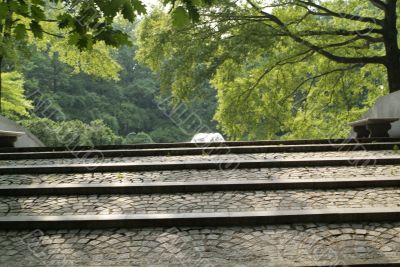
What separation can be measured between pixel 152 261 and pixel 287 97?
15.5m

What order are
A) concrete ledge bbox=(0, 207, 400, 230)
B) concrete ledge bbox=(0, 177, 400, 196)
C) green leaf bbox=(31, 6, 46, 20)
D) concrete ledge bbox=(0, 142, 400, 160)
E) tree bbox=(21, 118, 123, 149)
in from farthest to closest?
1. tree bbox=(21, 118, 123, 149)
2. concrete ledge bbox=(0, 142, 400, 160)
3. concrete ledge bbox=(0, 177, 400, 196)
4. concrete ledge bbox=(0, 207, 400, 230)
5. green leaf bbox=(31, 6, 46, 20)

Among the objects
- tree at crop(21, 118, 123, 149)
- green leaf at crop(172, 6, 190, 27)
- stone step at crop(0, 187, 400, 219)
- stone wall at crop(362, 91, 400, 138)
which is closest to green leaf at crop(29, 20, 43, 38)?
green leaf at crop(172, 6, 190, 27)

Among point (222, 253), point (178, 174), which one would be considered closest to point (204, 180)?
point (178, 174)

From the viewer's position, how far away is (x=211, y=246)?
396 centimetres

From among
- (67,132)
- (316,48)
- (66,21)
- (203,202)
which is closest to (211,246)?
(203,202)

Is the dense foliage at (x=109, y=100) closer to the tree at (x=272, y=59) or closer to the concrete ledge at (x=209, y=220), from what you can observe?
the tree at (x=272, y=59)

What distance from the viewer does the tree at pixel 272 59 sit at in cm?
1459

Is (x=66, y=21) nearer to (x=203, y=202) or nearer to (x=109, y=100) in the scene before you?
(x=203, y=202)

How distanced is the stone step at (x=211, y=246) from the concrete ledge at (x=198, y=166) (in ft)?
8.56

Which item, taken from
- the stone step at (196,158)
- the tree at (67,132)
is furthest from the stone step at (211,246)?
the tree at (67,132)

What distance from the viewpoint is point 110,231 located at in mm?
Result: 4422

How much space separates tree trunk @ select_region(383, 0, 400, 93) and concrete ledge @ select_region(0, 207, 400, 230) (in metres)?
12.2

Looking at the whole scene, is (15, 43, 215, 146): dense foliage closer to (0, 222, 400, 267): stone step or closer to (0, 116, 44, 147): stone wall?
(0, 116, 44, 147): stone wall

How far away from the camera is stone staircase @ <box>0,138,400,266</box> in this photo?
12.3 ft
